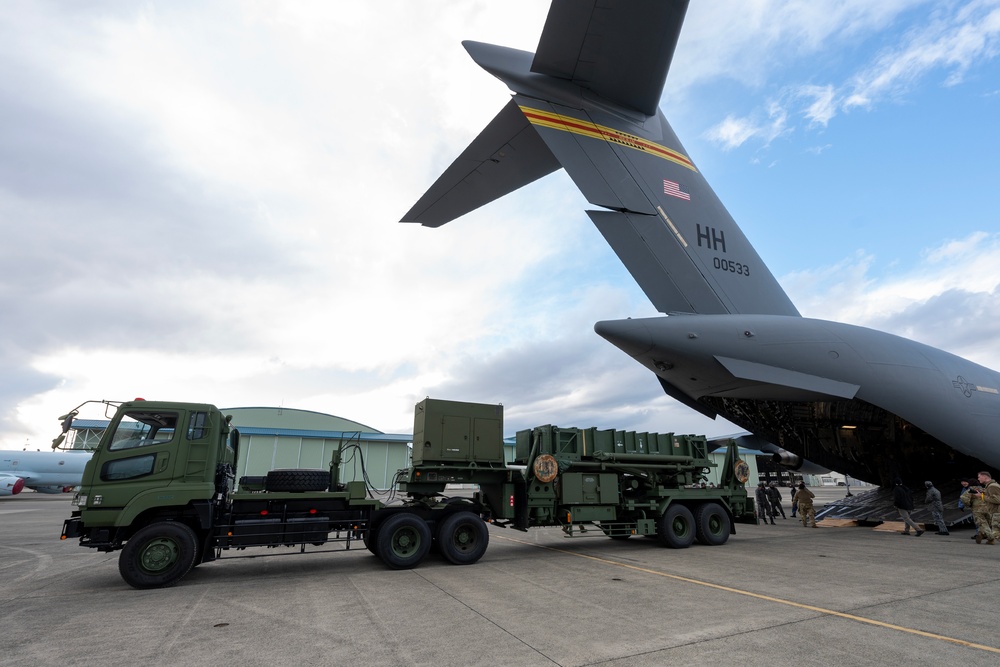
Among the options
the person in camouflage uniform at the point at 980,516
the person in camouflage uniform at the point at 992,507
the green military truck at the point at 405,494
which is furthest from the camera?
the person in camouflage uniform at the point at 980,516

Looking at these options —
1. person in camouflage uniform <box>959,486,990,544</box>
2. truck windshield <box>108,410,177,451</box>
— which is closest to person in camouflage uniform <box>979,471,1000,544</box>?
person in camouflage uniform <box>959,486,990,544</box>

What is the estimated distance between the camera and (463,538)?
9453 mm

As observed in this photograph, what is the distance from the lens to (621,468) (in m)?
11.3

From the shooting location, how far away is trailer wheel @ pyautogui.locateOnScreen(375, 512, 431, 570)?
28.5ft

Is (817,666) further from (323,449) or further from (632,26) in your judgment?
(323,449)

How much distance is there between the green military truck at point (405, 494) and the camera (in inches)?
293

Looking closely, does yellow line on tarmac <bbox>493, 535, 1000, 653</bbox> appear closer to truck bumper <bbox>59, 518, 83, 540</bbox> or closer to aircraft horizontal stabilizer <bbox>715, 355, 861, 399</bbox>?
aircraft horizontal stabilizer <bbox>715, 355, 861, 399</bbox>

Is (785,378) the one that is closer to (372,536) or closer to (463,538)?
(463,538)

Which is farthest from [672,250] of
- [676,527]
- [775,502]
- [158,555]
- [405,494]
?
[775,502]

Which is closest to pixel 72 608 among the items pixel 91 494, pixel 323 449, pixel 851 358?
pixel 91 494

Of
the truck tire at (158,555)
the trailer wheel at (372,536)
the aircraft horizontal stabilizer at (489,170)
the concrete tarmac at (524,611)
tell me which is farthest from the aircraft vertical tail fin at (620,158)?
the truck tire at (158,555)

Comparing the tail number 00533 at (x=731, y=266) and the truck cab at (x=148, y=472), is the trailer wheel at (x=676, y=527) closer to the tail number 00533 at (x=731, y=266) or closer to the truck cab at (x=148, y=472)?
the tail number 00533 at (x=731, y=266)

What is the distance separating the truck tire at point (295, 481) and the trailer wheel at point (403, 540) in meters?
1.36

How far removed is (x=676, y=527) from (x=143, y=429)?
1061 cm
